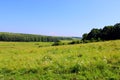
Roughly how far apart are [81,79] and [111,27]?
54670 millimetres

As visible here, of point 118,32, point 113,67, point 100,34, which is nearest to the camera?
point 113,67

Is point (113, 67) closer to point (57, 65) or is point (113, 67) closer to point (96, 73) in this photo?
point (96, 73)

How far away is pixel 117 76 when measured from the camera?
8398 mm

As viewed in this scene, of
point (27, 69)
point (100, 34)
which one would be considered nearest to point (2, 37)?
point (100, 34)

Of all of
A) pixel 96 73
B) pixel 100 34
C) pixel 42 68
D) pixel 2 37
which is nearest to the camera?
pixel 96 73

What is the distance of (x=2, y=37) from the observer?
15538 cm

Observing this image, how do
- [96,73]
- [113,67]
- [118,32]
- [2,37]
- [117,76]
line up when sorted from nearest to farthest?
1. [117,76]
2. [96,73]
3. [113,67]
4. [118,32]
5. [2,37]

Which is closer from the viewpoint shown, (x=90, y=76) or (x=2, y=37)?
(x=90, y=76)

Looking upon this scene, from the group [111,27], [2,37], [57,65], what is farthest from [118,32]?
[2,37]

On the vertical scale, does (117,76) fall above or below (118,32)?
below

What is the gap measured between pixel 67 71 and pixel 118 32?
165 feet

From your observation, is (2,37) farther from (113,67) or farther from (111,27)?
(113,67)

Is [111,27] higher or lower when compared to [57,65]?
higher

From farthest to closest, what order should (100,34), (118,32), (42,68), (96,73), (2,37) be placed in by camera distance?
(2,37)
(100,34)
(118,32)
(42,68)
(96,73)
